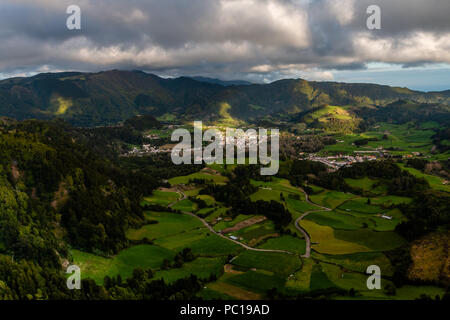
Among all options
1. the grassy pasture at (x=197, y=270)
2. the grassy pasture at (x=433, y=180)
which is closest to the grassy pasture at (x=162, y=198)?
the grassy pasture at (x=197, y=270)

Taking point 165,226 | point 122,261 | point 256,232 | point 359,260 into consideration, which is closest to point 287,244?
point 256,232

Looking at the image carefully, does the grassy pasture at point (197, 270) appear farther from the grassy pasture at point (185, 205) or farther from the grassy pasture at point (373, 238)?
the grassy pasture at point (185, 205)

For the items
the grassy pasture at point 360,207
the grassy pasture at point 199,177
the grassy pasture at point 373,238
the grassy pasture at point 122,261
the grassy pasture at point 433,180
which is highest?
the grassy pasture at point 433,180

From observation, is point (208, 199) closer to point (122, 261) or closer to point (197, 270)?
point (122, 261)

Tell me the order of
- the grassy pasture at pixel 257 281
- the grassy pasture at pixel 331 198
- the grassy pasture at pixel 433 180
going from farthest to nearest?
the grassy pasture at pixel 433 180
the grassy pasture at pixel 331 198
the grassy pasture at pixel 257 281

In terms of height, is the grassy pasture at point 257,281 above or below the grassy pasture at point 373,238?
below

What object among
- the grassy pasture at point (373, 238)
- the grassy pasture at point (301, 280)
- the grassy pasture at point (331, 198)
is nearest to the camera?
the grassy pasture at point (301, 280)

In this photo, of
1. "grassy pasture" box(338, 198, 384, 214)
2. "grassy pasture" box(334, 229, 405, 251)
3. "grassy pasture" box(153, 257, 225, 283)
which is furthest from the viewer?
"grassy pasture" box(338, 198, 384, 214)

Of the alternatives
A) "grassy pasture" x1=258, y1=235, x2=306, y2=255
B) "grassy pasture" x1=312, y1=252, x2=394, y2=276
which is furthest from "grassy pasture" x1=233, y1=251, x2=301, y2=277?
"grassy pasture" x1=312, y1=252, x2=394, y2=276

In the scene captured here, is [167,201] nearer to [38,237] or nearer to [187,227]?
[187,227]

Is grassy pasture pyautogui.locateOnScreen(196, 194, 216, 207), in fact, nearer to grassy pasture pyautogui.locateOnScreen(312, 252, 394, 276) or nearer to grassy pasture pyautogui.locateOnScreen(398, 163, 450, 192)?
grassy pasture pyautogui.locateOnScreen(312, 252, 394, 276)

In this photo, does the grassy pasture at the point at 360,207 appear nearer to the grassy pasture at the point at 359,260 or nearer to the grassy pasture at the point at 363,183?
the grassy pasture at the point at 363,183

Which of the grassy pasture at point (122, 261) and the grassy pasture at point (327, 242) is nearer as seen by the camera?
the grassy pasture at point (122, 261)
